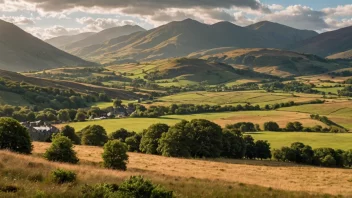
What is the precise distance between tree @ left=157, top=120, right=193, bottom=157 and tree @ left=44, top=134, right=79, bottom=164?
39687mm

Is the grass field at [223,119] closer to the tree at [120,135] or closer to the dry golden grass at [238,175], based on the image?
the tree at [120,135]

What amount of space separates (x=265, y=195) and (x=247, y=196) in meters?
2.40

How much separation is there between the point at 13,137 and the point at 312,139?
371 feet

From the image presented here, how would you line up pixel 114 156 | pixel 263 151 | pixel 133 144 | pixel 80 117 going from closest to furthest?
pixel 114 156, pixel 133 144, pixel 263 151, pixel 80 117

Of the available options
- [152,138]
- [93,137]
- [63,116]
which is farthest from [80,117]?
Answer: [152,138]

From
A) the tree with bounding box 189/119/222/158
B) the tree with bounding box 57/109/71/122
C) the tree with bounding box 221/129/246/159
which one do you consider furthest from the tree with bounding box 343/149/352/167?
the tree with bounding box 57/109/71/122

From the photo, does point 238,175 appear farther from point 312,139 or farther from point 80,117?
point 80,117

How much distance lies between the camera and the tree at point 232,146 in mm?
94800

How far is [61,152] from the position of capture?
40719 mm

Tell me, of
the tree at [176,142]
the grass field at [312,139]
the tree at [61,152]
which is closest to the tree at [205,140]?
the tree at [176,142]

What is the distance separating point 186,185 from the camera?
92.0 ft

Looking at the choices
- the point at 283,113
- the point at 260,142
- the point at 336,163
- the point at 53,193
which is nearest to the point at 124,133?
the point at 260,142

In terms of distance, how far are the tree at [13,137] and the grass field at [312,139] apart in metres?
90.9

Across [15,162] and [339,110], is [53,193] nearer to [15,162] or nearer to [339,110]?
[15,162]
